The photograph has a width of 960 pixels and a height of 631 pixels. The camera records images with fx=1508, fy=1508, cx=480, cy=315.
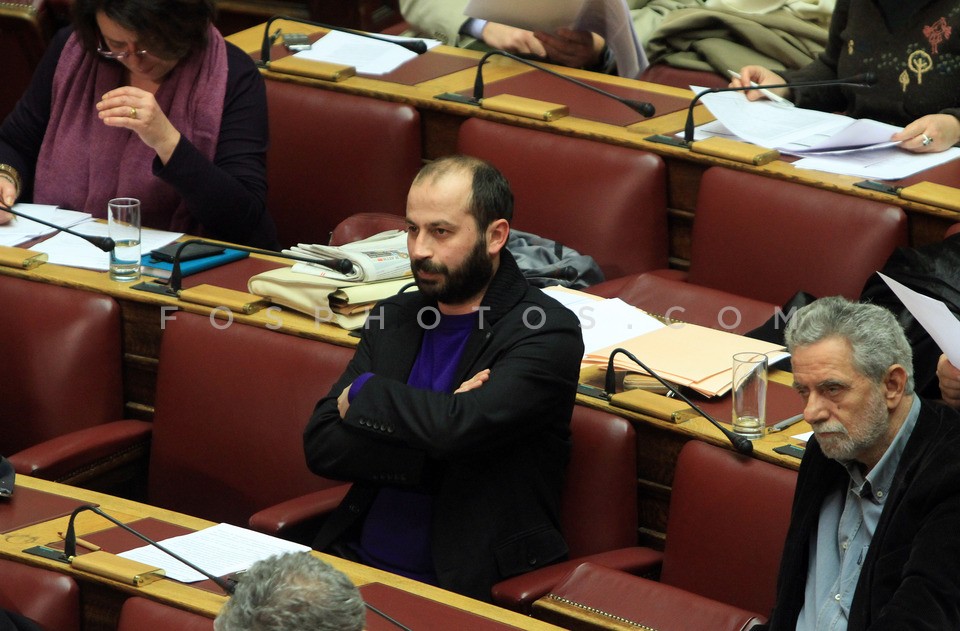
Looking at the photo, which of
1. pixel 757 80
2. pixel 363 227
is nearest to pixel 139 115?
pixel 363 227

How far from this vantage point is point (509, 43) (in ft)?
12.1

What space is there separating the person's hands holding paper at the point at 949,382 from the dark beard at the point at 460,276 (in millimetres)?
672

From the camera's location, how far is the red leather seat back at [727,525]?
82.1 inches

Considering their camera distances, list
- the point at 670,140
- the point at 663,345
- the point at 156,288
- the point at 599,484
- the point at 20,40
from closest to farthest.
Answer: the point at 599,484 → the point at 663,345 → the point at 156,288 → the point at 670,140 → the point at 20,40

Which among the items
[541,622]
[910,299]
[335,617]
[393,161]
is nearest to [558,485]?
[541,622]

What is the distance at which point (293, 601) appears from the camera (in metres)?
1.33

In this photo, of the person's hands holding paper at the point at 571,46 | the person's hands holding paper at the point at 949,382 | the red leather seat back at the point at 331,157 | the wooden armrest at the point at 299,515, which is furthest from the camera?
the person's hands holding paper at the point at 571,46

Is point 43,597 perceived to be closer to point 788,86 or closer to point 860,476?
point 860,476

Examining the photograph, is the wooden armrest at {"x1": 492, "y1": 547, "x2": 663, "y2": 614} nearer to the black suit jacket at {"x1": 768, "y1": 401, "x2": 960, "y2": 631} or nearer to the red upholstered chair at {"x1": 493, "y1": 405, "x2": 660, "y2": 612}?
the red upholstered chair at {"x1": 493, "y1": 405, "x2": 660, "y2": 612}

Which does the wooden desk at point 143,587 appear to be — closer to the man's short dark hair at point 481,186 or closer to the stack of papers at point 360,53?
the man's short dark hair at point 481,186

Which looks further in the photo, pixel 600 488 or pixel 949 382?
pixel 600 488

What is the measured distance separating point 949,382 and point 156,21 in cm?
162

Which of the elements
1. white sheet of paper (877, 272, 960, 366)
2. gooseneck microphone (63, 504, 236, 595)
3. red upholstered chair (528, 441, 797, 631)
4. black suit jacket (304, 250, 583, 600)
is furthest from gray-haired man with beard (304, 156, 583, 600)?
white sheet of paper (877, 272, 960, 366)

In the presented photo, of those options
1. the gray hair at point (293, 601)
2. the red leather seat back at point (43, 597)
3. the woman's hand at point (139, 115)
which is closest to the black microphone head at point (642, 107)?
the woman's hand at point (139, 115)
